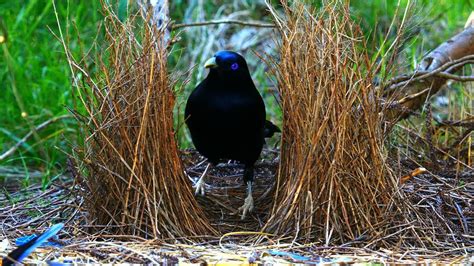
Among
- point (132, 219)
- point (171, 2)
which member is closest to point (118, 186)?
point (132, 219)

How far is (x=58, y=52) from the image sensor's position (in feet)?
21.7

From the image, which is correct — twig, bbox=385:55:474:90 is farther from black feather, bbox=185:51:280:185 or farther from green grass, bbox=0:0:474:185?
black feather, bbox=185:51:280:185

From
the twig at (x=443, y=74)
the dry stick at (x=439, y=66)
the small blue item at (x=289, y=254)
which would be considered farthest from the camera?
the dry stick at (x=439, y=66)

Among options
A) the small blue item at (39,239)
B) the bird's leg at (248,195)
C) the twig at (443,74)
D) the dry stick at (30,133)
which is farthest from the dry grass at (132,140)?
the dry stick at (30,133)

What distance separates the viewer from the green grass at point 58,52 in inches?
246

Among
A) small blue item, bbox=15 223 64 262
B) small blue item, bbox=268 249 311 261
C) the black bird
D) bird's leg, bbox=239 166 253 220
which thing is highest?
the black bird

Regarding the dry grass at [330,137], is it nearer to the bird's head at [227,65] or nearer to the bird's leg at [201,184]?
the bird's head at [227,65]

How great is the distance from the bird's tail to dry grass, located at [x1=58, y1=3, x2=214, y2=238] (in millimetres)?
353

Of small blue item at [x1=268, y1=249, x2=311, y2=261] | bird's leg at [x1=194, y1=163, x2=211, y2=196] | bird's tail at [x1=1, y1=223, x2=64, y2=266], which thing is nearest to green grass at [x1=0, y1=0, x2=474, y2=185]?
bird's leg at [x1=194, y1=163, x2=211, y2=196]

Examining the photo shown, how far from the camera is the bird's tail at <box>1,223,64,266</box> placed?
353cm

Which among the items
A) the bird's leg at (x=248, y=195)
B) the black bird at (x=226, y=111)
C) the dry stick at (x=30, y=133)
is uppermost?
the black bird at (x=226, y=111)

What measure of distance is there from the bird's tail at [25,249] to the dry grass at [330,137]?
1.06 meters

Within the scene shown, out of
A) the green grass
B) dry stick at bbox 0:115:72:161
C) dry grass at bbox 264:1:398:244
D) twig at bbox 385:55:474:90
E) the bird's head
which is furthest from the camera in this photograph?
the green grass

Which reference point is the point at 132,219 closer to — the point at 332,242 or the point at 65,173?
the point at 332,242
